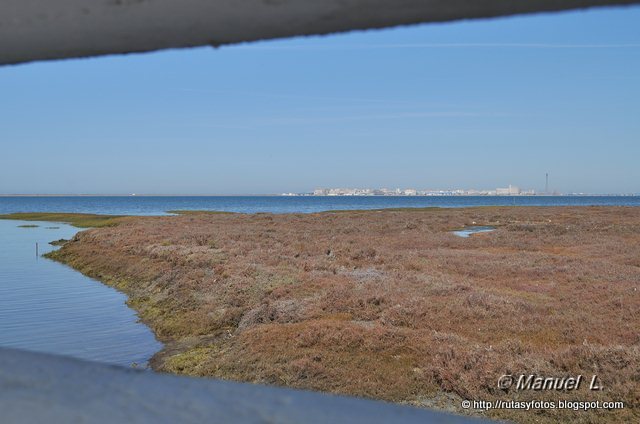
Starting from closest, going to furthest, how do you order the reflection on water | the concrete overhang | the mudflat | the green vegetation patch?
the concrete overhang < the mudflat < the reflection on water < the green vegetation patch

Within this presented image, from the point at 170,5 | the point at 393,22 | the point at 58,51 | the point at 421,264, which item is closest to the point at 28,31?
the point at 58,51

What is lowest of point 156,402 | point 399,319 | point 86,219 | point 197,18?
point 86,219

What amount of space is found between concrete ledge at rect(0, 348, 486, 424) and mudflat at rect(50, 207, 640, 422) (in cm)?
906

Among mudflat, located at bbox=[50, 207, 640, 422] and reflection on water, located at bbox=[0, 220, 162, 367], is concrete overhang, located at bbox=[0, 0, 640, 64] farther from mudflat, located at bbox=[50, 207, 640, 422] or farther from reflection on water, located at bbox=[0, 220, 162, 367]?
reflection on water, located at bbox=[0, 220, 162, 367]

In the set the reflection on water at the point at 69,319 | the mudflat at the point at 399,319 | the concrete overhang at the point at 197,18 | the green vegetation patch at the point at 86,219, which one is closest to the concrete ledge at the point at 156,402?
the concrete overhang at the point at 197,18

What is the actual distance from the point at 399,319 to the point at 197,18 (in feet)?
45.3

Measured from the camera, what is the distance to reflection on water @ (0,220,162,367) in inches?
585

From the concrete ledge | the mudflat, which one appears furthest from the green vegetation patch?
the concrete ledge

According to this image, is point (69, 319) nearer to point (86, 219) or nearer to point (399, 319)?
point (399, 319)

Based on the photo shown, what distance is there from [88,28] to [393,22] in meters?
0.61

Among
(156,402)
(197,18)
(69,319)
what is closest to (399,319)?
(69,319)

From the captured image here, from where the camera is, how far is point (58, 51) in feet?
3.99

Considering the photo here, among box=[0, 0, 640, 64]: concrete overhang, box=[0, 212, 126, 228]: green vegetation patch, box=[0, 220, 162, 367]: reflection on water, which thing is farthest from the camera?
box=[0, 212, 126, 228]: green vegetation patch

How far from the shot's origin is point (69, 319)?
1836 cm
